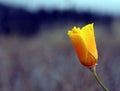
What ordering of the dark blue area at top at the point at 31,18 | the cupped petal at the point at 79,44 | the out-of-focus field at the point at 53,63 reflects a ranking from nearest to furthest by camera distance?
1. the cupped petal at the point at 79,44
2. the out-of-focus field at the point at 53,63
3. the dark blue area at top at the point at 31,18

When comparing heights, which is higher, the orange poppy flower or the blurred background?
the orange poppy flower

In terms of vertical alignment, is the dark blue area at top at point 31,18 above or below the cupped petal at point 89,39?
below

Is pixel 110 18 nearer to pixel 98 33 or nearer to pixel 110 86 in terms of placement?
pixel 98 33

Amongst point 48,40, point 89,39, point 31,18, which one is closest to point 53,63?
point 48,40

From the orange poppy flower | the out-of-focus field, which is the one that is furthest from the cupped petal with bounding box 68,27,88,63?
the out-of-focus field

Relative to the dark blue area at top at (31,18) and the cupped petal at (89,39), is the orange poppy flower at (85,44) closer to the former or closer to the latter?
the cupped petal at (89,39)

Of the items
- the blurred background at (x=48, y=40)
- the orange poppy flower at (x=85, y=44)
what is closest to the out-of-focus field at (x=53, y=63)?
the blurred background at (x=48, y=40)

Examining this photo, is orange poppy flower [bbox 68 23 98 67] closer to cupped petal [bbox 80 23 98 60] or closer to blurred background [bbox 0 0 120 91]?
cupped petal [bbox 80 23 98 60]
